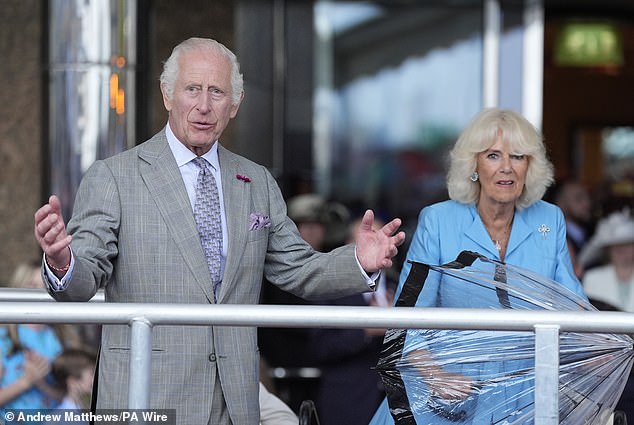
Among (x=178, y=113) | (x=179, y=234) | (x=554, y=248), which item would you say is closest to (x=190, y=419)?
(x=179, y=234)

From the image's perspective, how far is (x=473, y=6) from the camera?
10078 millimetres

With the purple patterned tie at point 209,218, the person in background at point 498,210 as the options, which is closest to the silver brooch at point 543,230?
the person in background at point 498,210

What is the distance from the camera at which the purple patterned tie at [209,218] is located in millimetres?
3350

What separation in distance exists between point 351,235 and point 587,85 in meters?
8.34

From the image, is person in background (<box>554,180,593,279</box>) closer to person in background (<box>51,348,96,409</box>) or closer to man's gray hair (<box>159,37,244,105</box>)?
person in background (<box>51,348,96,409</box>)

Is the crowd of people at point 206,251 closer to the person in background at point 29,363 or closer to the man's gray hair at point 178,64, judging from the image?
the man's gray hair at point 178,64

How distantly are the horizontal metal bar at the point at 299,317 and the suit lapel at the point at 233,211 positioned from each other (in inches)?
20.9

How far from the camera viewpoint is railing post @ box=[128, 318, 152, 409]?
2.78 metres

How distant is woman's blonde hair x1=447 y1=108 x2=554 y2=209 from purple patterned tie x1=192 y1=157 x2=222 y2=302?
988 mm

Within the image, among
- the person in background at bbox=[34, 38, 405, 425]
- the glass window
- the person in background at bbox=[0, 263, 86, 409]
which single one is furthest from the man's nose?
the glass window

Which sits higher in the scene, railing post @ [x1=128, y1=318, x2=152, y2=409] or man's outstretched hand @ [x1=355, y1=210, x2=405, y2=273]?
man's outstretched hand @ [x1=355, y1=210, x2=405, y2=273]

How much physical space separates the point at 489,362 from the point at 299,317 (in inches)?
30.2

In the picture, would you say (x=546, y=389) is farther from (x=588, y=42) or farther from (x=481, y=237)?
(x=588, y=42)

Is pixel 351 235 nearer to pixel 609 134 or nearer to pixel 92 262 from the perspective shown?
pixel 92 262
